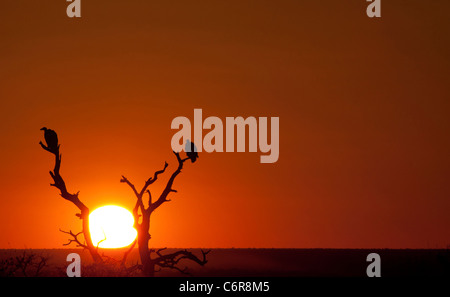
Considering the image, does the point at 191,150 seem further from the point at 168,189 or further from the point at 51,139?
the point at 51,139

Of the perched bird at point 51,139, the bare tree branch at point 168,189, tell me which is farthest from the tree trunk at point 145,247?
the perched bird at point 51,139

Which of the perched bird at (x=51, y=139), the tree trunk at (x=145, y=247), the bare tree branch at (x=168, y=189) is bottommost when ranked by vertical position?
the tree trunk at (x=145, y=247)

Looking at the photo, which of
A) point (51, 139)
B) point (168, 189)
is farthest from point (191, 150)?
point (51, 139)

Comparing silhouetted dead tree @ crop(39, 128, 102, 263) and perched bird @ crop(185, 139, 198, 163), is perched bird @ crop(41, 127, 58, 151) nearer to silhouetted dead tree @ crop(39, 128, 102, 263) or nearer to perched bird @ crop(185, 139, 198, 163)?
silhouetted dead tree @ crop(39, 128, 102, 263)

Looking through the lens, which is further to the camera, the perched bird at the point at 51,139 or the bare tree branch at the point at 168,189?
the bare tree branch at the point at 168,189

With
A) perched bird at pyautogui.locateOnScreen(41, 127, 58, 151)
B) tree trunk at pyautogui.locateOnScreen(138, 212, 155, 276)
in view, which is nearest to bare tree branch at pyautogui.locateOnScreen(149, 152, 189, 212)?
tree trunk at pyautogui.locateOnScreen(138, 212, 155, 276)

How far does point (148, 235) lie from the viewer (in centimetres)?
2214

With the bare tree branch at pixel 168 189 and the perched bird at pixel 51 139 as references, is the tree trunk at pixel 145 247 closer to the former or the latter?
the bare tree branch at pixel 168 189

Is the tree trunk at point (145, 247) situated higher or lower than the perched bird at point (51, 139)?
lower

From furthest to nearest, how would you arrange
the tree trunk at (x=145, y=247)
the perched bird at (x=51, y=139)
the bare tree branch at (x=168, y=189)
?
the bare tree branch at (x=168, y=189), the tree trunk at (x=145, y=247), the perched bird at (x=51, y=139)

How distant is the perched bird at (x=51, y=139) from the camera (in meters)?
21.1
